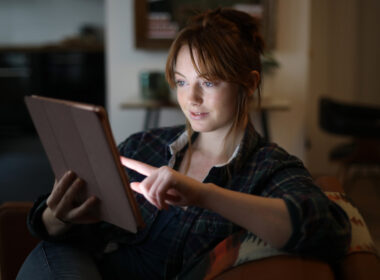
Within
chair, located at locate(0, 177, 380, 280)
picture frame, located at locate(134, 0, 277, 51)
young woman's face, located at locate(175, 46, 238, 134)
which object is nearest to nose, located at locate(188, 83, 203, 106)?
young woman's face, located at locate(175, 46, 238, 134)

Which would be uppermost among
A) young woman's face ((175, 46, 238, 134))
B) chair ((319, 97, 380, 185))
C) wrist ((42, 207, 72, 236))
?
young woman's face ((175, 46, 238, 134))

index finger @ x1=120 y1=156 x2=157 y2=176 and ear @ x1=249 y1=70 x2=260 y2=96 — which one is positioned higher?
ear @ x1=249 y1=70 x2=260 y2=96

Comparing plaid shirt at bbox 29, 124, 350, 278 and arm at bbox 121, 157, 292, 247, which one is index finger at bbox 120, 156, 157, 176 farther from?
plaid shirt at bbox 29, 124, 350, 278

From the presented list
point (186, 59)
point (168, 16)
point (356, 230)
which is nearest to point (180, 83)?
point (186, 59)

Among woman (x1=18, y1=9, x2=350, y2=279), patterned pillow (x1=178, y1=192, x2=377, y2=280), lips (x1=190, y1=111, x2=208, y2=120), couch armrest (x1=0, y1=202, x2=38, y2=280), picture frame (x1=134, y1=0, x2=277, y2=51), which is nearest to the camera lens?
patterned pillow (x1=178, y1=192, x2=377, y2=280)

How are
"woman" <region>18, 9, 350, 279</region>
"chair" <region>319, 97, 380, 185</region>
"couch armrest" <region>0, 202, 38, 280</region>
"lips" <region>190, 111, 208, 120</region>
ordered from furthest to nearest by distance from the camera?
1. "chair" <region>319, 97, 380, 185</region>
2. "couch armrest" <region>0, 202, 38, 280</region>
3. "lips" <region>190, 111, 208, 120</region>
4. "woman" <region>18, 9, 350, 279</region>

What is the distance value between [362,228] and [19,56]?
5134 mm

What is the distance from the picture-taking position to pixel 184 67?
1.12 metres

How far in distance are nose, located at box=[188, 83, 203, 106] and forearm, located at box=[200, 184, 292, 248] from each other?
269 millimetres

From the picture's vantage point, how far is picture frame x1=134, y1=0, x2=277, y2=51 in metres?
3.36

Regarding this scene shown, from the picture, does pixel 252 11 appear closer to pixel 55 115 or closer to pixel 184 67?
pixel 184 67

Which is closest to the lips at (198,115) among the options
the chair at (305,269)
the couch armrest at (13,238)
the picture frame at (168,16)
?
the chair at (305,269)

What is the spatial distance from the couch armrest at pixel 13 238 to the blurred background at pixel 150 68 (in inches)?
70.1

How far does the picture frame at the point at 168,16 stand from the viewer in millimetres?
3363
